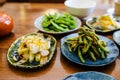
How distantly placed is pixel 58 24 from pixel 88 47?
12.7 inches

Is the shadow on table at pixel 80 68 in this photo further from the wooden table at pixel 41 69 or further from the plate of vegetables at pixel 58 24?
the plate of vegetables at pixel 58 24

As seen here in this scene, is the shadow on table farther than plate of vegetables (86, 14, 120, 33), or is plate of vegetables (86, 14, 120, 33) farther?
plate of vegetables (86, 14, 120, 33)

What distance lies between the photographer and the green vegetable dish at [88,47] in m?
0.86

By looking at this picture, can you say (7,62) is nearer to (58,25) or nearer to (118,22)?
(58,25)

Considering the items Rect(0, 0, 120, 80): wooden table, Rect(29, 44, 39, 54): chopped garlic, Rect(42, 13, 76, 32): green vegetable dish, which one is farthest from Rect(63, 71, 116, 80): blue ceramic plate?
Rect(42, 13, 76, 32): green vegetable dish

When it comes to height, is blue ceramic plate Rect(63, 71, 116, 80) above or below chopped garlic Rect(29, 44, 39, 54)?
below

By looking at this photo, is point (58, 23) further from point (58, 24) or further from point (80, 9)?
point (80, 9)

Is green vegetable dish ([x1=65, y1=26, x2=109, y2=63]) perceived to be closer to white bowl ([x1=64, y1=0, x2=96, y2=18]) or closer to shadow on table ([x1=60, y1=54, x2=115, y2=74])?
shadow on table ([x1=60, y1=54, x2=115, y2=74])

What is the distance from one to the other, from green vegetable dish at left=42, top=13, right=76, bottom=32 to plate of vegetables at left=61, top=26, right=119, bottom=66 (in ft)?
0.67

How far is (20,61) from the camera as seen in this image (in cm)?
85

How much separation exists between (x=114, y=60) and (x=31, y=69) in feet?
1.13

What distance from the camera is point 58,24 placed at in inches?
44.7

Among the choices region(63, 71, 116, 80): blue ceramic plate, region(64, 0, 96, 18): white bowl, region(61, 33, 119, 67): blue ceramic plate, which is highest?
region(64, 0, 96, 18): white bowl

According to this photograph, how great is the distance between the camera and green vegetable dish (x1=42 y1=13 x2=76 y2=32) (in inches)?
43.7
